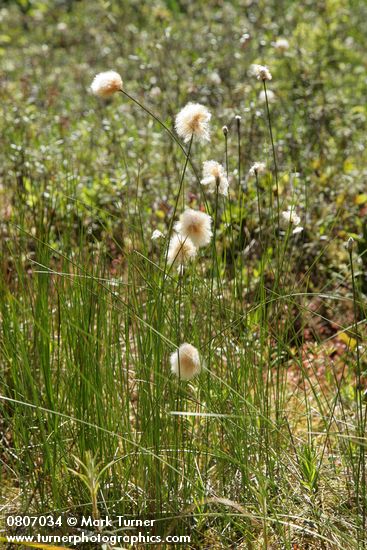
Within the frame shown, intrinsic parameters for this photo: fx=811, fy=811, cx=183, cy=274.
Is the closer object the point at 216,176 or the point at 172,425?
the point at 216,176

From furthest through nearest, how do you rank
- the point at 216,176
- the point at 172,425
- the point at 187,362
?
the point at 172,425 < the point at 216,176 < the point at 187,362

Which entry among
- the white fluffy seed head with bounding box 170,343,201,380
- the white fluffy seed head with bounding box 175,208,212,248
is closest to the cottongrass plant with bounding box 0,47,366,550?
the white fluffy seed head with bounding box 175,208,212,248

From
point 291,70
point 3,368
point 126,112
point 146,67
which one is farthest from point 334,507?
point 126,112

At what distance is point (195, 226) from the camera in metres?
1.75

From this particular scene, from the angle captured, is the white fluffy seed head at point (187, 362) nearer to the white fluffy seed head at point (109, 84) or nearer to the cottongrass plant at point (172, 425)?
the cottongrass plant at point (172, 425)

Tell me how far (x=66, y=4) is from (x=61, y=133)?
5.69 m

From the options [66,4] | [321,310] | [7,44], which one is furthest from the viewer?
[66,4]

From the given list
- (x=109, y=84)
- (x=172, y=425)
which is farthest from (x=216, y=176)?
(x=172, y=425)

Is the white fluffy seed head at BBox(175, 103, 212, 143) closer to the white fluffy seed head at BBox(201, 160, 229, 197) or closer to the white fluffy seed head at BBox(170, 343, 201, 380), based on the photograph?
the white fluffy seed head at BBox(201, 160, 229, 197)

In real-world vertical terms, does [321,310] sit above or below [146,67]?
below

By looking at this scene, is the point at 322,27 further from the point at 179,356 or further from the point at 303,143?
the point at 179,356

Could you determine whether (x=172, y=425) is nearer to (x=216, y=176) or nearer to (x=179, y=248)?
(x=179, y=248)

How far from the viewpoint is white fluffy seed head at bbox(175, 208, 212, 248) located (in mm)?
1746

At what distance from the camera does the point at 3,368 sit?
2541 millimetres
